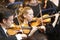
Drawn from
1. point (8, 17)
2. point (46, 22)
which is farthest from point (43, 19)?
point (8, 17)

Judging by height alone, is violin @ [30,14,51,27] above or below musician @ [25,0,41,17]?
below

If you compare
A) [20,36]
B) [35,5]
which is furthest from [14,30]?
[35,5]

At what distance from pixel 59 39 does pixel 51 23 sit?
71 millimetres

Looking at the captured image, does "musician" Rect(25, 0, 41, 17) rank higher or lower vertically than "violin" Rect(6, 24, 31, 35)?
higher

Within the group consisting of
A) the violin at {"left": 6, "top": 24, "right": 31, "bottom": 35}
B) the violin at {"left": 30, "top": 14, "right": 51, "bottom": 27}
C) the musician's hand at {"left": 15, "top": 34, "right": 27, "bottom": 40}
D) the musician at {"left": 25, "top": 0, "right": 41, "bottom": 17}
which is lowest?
the musician's hand at {"left": 15, "top": 34, "right": 27, "bottom": 40}

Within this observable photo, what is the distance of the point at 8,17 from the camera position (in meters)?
0.74

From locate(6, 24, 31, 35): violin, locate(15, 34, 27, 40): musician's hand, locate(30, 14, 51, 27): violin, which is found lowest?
locate(15, 34, 27, 40): musician's hand

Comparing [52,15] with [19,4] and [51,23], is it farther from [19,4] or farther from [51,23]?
[19,4]

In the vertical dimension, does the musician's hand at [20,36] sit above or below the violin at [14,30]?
below

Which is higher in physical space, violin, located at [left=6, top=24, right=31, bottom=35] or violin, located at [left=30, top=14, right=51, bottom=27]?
violin, located at [left=30, top=14, right=51, bottom=27]

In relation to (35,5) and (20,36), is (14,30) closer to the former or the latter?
(20,36)

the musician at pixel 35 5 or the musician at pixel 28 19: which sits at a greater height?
the musician at pixel 35 5

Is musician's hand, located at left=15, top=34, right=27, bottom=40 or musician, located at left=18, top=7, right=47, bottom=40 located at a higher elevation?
musician, located at left=18, top=7, right=47, bottom=40

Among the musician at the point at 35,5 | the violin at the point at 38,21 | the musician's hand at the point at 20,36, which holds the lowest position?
the musician's hand at the point at 20,36
